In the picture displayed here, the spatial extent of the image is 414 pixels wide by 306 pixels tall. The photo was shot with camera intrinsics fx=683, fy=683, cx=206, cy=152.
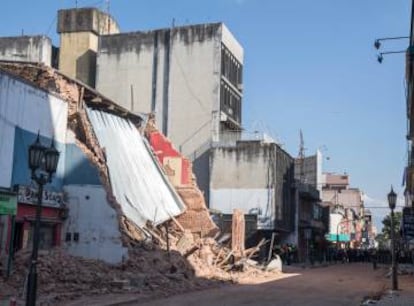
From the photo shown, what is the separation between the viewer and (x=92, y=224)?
29.5m

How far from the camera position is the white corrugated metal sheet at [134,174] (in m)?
32.7

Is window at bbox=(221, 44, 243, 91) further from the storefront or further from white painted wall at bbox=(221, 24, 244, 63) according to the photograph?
the storefront

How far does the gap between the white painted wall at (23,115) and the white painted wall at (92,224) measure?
4.97 ft

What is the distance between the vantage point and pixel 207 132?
180 feet

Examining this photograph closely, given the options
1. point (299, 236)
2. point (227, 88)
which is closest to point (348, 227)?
point (299, 236)

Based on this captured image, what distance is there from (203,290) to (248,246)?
27170 millimetres

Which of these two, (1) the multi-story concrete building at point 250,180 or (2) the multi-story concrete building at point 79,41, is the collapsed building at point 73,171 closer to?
(1) the multi-story concrete building at point 250,180

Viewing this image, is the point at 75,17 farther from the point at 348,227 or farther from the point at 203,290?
the point at 348,227

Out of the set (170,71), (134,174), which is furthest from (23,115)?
(170,71)

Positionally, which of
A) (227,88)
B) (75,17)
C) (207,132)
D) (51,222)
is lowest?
(51,222)

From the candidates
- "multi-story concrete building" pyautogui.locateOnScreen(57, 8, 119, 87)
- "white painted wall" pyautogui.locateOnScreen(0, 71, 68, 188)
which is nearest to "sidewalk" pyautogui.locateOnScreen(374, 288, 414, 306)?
"white painted wall" pyautogui.locateOnScreen(0, 71, 68, 188)

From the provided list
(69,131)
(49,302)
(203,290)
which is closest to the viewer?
(49,302)

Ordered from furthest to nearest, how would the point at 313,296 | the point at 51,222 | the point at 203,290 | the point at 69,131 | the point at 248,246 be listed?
the point at 248,246
the point at 69,131
the point at 51,222
the point at 203,290
the point at 313,296

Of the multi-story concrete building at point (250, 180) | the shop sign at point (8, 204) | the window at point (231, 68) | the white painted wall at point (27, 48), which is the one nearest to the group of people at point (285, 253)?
the multi-story concrete building at point (250, 180)
